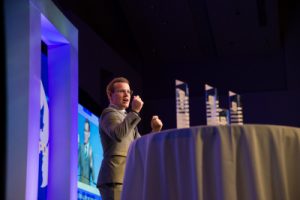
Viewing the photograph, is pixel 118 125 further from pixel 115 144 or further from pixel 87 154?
pixel 87 154

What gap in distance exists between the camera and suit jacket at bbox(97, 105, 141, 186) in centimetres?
230

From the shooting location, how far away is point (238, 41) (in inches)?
296

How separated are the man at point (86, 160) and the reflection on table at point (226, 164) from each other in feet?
7.26

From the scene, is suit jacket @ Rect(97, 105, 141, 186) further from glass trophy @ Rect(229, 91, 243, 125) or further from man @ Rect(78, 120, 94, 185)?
man @ Rect(78, 120, 94, 185)

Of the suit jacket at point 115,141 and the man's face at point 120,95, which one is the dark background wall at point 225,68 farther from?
the suit jacket at point 115,141

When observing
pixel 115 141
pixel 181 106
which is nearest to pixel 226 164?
pixel 181 106

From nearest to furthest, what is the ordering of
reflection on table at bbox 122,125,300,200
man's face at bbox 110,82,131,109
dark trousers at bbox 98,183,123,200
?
reflection on table at bbox 122,125,300,200 < dark trousers at bbox 98,183,123,200 < man's face at bbox 110,82,131,109

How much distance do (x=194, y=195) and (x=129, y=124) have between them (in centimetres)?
67

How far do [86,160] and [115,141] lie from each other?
181 centimetres

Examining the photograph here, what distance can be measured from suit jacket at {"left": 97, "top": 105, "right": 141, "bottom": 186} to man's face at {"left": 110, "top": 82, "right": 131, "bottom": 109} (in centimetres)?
8

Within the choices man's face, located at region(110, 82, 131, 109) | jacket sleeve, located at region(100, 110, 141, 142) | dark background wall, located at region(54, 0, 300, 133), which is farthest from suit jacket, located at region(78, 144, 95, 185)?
dark background wall, located at region(54, 0, 300, 133)

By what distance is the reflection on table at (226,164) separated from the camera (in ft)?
5.65

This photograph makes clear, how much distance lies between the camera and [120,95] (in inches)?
99.7

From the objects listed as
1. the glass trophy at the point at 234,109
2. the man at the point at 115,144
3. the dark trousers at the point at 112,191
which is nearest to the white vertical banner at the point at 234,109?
the glass trophy at the point at 234,109
